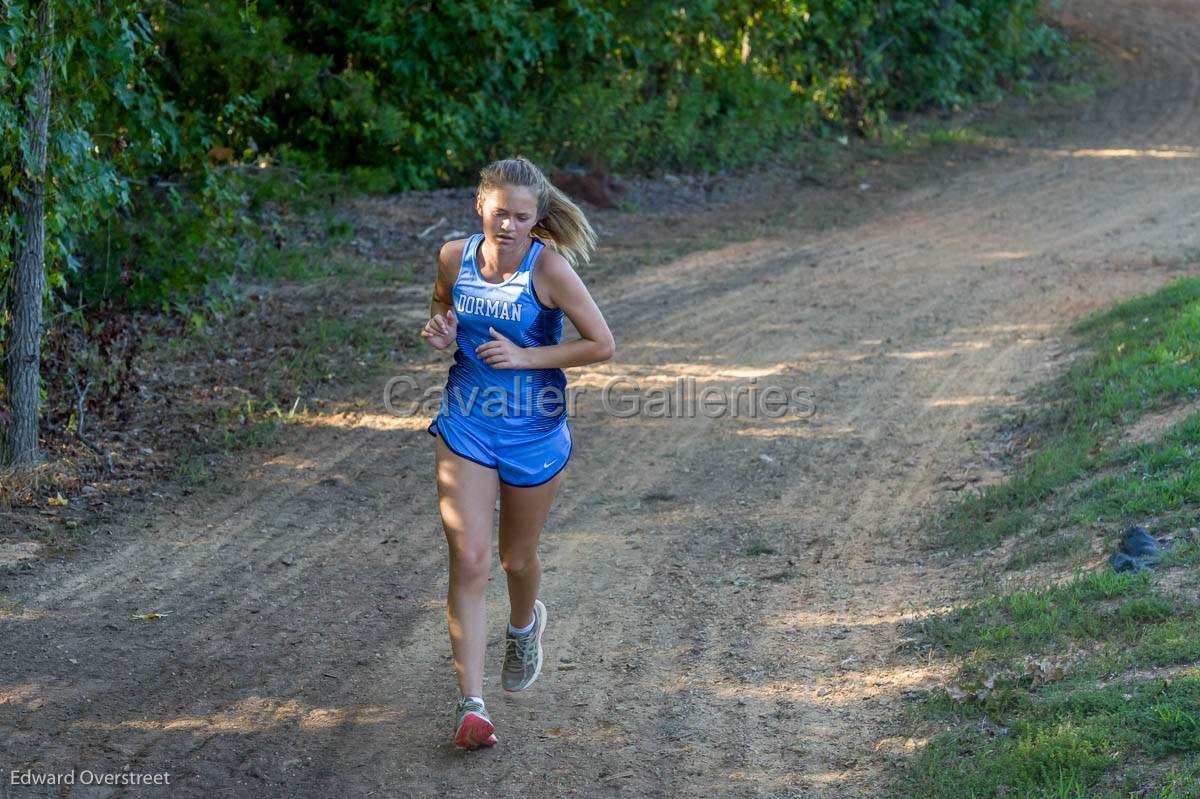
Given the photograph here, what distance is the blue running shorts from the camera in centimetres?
419

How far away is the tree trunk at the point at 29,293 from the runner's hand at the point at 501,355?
11.0ft

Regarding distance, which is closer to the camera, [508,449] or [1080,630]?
[508,449]

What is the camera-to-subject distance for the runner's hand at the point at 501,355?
4.15 m

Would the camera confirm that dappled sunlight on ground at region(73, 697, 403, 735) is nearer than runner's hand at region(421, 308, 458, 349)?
No

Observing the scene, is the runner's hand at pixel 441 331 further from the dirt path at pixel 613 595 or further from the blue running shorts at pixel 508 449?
the dirt path at pixel 613 595

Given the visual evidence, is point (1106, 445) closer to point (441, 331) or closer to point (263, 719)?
point (441, 331)

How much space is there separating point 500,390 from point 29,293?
11.2 ft

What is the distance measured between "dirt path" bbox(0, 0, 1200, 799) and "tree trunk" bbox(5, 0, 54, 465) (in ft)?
2.66

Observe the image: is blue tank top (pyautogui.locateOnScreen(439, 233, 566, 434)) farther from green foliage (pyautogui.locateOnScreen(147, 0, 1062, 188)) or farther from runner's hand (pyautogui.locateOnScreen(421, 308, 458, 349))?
green foliage (pyautogui.locateOnScreen(147, 0, 1062, 188))

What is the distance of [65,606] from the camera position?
5.36m

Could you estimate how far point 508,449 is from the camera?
4215 mm

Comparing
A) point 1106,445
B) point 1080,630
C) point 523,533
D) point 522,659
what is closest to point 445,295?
point 523,533

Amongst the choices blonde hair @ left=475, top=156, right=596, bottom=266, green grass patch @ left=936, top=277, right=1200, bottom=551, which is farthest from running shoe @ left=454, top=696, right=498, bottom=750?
green grass patch @ left=936, top=277, right=1200, bottom=551

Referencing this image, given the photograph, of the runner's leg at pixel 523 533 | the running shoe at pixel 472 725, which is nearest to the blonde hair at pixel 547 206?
the runner's leg at pixel 523 533
